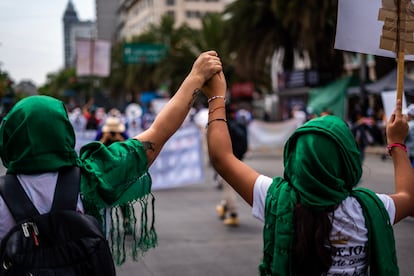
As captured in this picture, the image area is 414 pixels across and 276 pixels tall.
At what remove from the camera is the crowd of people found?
2.01 metres

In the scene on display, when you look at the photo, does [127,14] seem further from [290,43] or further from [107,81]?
[290,43]

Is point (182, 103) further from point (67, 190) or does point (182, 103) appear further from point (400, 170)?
point (400, 170)

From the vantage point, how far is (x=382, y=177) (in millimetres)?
12383

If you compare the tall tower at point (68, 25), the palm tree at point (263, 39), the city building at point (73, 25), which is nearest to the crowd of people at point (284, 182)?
the palm tree at point (263, 39)

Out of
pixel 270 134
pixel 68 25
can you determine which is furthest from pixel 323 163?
pixel 68 25

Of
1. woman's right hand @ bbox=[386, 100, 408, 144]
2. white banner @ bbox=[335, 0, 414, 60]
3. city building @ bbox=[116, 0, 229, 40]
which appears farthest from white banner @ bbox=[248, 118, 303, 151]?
city building @ bbox=[116, 0, 229, 40]

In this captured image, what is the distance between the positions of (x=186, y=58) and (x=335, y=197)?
3790 cm

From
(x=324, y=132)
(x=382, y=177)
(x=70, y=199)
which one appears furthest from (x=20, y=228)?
(x=382, y=177)

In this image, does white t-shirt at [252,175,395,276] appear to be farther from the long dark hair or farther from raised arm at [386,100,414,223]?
raised arm at [386,100,414,223]

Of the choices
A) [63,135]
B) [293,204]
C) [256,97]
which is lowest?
[256,97]

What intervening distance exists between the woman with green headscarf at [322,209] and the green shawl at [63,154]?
40 centimetres

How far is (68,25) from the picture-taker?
176 metres

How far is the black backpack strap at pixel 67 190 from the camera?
2.00 meters

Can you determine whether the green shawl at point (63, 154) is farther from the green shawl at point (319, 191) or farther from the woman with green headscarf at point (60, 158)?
the green shawl at point (319, 191)
